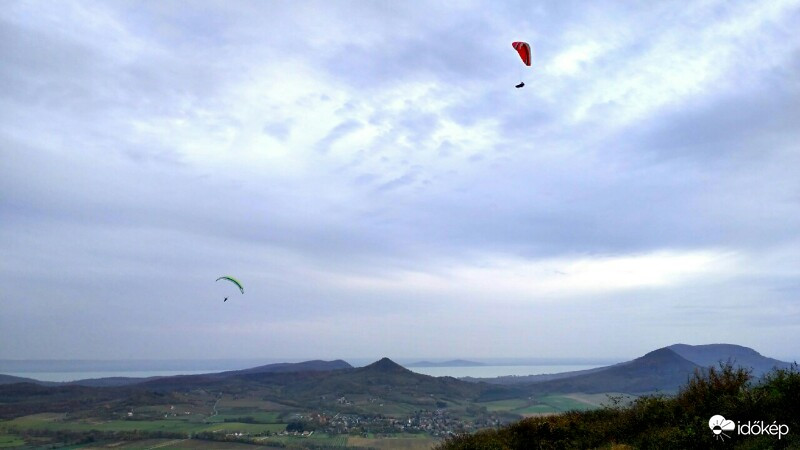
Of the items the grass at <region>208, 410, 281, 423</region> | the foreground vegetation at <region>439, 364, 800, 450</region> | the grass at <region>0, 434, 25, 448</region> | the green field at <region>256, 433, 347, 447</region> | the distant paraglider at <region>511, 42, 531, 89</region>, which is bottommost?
the grass at <region>208, 410, 281, 423</region>

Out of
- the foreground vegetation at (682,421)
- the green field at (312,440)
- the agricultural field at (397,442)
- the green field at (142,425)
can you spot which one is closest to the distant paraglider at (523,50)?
the foreground vegetation at (682,421)

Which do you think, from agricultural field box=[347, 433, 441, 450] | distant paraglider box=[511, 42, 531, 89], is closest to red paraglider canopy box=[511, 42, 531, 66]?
distant paraglider box=[511, 42, 531, 89]

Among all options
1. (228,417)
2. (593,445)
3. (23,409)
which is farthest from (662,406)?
(23,409)

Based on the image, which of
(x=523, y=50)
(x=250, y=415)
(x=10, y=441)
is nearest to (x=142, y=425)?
(x=10, y=441)

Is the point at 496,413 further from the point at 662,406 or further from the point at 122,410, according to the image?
the point at 662,406

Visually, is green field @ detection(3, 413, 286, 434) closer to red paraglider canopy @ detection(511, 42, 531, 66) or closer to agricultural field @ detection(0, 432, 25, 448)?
agricultural field @ detection(0, 432, 25, 448)

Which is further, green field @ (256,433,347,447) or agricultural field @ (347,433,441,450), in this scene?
green field @ (256,433,347,447)

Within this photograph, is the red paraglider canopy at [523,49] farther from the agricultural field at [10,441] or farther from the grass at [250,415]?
the grass at [250,415]

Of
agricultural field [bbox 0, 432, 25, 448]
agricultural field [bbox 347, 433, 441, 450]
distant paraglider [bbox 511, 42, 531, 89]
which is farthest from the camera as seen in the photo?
agricultural field [bbox 0, 432, 25, 448]
